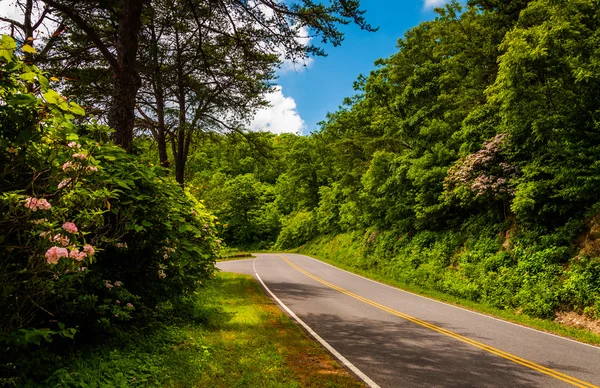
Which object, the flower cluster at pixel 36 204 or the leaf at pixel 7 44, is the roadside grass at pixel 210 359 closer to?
the flower cluster at pixel 36 204

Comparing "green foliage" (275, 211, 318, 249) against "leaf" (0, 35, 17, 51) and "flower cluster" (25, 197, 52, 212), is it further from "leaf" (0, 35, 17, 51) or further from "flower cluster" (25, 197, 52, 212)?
"leaf" (0, 35, 17, 51)

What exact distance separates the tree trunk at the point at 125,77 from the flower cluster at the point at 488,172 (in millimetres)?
14163

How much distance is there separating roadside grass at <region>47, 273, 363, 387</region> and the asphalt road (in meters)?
0.79

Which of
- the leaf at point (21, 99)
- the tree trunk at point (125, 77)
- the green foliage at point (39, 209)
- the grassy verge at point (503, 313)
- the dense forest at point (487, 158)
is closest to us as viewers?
the leaf at point (21, 99)

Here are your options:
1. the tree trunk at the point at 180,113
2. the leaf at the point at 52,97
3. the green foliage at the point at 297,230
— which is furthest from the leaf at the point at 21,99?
the green foliage at the point at 297,230

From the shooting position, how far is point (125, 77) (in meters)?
6.93

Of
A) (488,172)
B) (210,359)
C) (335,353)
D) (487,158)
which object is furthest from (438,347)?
(487,158)

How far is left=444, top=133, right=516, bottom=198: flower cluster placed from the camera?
14.7 meters

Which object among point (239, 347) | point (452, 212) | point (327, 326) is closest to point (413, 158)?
point (452, 212)

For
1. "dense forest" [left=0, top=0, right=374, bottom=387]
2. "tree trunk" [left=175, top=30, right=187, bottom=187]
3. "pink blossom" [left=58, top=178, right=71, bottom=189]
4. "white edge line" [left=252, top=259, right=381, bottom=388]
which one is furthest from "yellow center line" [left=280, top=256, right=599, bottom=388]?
"tree trunk" [left=175, top=30, right=187, bottom=187]

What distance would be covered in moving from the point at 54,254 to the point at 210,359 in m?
4.50

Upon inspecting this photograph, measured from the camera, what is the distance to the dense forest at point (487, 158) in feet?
39.1

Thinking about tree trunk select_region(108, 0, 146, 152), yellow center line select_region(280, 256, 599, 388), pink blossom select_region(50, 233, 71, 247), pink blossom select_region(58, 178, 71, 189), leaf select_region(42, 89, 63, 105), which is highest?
tree trunk select_region(108, 0, 146, 152)

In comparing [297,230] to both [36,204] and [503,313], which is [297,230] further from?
[36,204]
